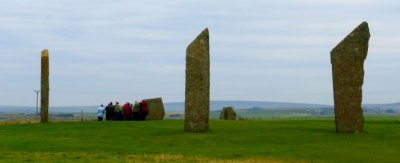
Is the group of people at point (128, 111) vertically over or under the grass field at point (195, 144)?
over

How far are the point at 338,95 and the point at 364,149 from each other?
6.67 m

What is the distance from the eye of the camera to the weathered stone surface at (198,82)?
30828 mm

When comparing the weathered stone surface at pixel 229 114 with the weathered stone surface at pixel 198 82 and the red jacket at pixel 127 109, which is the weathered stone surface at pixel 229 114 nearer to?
the red jacket at pixel 127 109

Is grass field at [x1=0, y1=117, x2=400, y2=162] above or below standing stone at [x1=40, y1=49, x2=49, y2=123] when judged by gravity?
below

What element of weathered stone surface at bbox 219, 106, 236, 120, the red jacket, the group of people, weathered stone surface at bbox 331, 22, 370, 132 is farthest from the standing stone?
weathered stone surface at bbox 331, 22, 370, 132

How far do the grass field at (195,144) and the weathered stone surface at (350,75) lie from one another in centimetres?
83

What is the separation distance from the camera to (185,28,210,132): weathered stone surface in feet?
101

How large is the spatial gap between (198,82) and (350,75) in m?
6.76

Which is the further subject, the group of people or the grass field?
the group of people

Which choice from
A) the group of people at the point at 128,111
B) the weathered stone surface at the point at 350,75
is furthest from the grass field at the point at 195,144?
the group of people at the point at 128,111

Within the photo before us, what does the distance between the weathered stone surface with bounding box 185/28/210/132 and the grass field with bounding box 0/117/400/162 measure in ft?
2.94

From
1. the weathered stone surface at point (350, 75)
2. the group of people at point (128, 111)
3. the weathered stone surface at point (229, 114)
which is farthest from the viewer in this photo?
the weathered stone surface at point (229, 114)

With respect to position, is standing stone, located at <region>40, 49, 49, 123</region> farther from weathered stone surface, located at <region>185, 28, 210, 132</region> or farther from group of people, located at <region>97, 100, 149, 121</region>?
weathered stone surface, located at <region>185, 28, 210, 132</region>

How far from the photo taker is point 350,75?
29.8 meters
